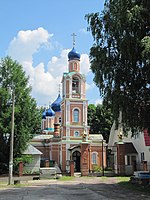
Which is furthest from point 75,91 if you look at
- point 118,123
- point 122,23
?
point 122,23

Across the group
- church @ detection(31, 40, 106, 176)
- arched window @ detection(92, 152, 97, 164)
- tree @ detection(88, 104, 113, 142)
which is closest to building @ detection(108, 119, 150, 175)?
church @ detection(31, 40, 106, 176)

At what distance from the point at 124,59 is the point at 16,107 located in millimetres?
18347

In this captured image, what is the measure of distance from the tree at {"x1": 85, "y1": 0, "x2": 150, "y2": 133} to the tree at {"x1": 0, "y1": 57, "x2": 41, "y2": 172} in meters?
16.6

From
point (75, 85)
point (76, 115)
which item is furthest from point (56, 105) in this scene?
point (76, 115)

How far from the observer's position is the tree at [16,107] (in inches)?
1236

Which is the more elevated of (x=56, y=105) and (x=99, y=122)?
(x=56, y=105)

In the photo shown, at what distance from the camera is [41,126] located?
59875mm

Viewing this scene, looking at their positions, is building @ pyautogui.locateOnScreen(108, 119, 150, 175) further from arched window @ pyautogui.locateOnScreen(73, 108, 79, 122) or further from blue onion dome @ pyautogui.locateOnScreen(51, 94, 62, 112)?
blue onion dome @ pyautogui.locateOnScreen(51, 94, 62, 112)

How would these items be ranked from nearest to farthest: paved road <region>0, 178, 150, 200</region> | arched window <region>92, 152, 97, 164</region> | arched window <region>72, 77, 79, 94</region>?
paved road <region>0, 178, 150, 200</region>
arched window <region>92, 152, 97, 164</region>
arched window <region>72, 77, 79, 94</region>

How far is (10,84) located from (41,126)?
28067mm

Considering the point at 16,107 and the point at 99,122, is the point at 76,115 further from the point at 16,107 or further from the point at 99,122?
the point at 99,122

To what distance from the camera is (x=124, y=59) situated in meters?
15.6

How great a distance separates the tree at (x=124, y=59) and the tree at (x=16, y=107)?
54.4ft

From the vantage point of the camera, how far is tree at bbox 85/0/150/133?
1465cm
